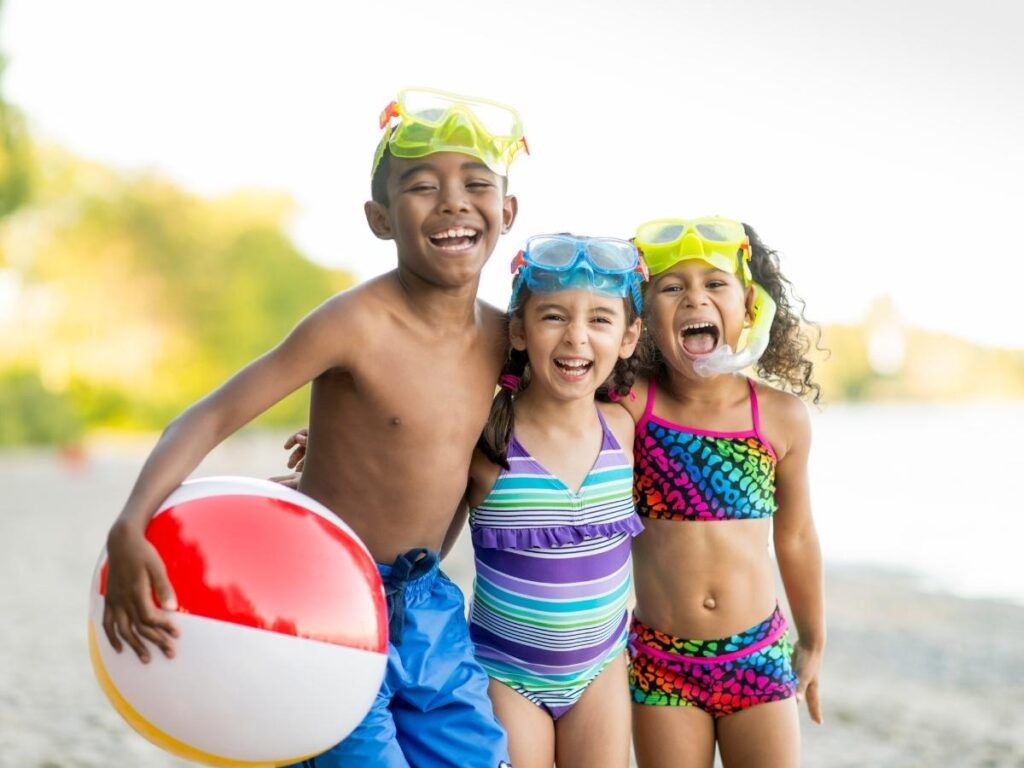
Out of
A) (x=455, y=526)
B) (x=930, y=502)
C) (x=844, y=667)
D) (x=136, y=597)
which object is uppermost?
(x=136, y=597)

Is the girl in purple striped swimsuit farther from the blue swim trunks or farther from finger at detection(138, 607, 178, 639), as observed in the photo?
finger at detection(138, 607, 178, 639)

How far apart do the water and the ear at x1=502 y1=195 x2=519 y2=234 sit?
11.0 ft

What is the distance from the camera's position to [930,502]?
2798 centimetres

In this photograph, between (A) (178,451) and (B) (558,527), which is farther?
(B) (558,527)

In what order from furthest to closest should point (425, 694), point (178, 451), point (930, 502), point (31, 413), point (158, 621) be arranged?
point (31, 413) → point (930, 502) → point (425, 694) → point (178, 451) → point (158, 621)

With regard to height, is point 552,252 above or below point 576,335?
above

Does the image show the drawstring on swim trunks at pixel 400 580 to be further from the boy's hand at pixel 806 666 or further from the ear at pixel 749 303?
the boy's hand at pixel 806 666

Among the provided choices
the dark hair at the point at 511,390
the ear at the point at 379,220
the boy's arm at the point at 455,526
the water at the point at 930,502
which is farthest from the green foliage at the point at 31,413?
the dark hair at the point at 511,390

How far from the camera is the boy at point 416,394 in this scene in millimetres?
2922

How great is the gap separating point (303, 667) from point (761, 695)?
1.61 m

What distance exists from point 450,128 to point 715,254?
947 mm

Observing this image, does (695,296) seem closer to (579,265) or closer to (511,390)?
(579,265)

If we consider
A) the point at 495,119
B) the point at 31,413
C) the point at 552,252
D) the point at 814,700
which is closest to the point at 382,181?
the point at 495,119

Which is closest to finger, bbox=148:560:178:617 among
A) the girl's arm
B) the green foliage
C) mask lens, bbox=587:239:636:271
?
mask lens, bbox=587:239:636:271
